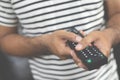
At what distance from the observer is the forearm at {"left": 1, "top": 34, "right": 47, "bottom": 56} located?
0.92 meters

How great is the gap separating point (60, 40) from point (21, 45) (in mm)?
261

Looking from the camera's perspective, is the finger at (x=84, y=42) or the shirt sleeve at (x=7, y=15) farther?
the shirt sleeve at (x=7, y=15)

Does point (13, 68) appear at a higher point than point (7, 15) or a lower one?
lower

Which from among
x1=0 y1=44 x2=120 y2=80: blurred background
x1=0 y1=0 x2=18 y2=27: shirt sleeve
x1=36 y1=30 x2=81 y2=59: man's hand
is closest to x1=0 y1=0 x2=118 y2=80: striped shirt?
x1=0 y1=0 x2=18 y2=27: shirt sleeve

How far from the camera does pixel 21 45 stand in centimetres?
98

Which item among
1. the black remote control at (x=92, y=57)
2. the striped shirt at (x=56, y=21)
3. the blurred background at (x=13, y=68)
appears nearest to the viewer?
the black remote control at (x=92, y=57)

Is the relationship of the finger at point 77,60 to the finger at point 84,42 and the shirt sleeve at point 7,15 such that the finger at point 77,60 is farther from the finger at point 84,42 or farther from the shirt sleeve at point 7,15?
the shirt sleeve at point 7,15

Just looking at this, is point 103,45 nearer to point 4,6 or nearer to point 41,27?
point 41,27

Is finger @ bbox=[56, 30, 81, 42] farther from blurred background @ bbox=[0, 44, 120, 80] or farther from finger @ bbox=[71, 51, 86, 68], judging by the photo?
blurred background @ bbox=[0, 44, 120, 80]

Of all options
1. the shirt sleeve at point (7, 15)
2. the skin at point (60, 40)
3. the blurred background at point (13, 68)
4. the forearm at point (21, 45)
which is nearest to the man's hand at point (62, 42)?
the skin at point (60, 40)

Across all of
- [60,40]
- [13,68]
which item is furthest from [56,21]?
[13,68]

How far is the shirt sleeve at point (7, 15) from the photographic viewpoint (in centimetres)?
95

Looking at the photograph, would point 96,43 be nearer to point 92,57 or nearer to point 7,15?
point 92,57

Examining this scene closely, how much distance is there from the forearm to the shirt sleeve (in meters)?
0.04
